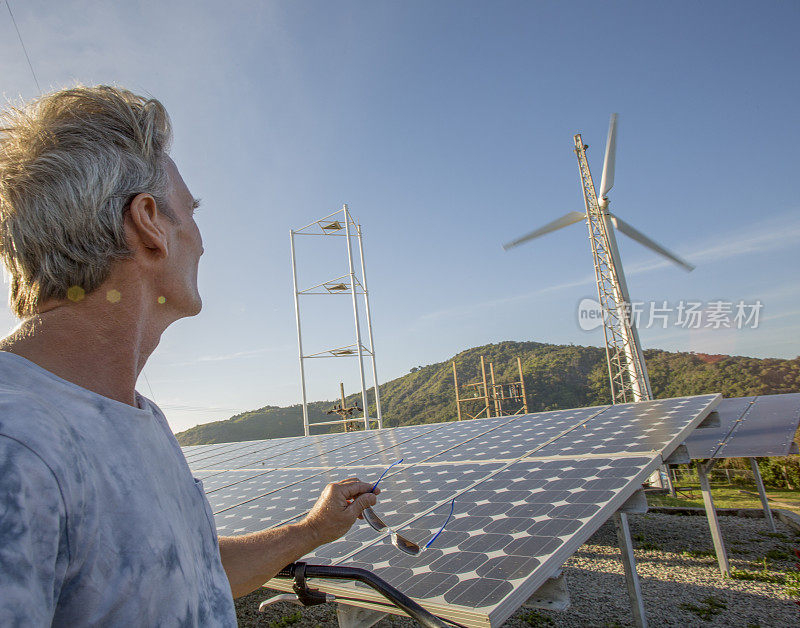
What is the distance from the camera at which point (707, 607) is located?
7.20 m

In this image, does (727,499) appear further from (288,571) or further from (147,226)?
(147,226)

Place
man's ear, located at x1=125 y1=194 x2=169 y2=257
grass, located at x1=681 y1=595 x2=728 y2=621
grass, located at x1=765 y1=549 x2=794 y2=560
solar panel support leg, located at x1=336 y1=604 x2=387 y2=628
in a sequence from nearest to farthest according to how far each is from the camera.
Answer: man's ear, located at x1=125 y1=194 x2=169 y2=257
solar panel support leg, located at x1=336 y1=604 x2=387 y2=628
grass, located at x1=681 y1=595 x2=728 y2=621
grass, located at x1=765 y1=549 x2=794 y2=560

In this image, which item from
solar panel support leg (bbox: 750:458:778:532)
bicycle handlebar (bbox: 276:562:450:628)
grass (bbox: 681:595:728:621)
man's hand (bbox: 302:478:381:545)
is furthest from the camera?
solar panel support leg (bbox: 750:458:778:532)

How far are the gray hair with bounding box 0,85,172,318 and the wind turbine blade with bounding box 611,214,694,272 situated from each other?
22907 mm

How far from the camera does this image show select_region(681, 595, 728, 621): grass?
696 cm

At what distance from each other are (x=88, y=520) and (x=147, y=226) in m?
0.95

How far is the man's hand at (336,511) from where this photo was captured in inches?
98.8

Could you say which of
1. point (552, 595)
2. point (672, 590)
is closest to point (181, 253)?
point (552, 595)

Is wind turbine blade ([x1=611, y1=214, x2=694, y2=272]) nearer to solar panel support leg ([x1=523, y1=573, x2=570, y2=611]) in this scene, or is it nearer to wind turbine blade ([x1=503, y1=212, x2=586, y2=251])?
wind turbine blade ([x1=503, y1=212, x2=586, y2=251])

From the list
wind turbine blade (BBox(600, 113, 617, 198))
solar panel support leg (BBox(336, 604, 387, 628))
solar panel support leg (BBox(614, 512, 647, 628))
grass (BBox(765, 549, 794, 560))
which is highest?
wind turbine blade (BBox(600, 113, 617, 198))

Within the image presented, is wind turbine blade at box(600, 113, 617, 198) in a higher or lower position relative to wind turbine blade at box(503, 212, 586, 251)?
higher

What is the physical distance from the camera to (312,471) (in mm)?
6898

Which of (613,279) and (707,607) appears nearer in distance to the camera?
(707,607)

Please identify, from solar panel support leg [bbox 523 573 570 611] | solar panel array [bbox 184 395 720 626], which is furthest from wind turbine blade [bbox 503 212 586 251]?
solar panel support leg [bbox 523 573 570 611]
